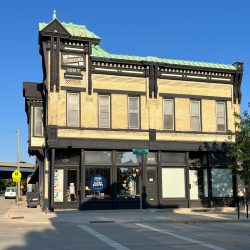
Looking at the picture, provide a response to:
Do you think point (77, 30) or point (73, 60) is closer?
point (73, 60)

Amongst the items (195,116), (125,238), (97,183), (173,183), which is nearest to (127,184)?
(97,183)

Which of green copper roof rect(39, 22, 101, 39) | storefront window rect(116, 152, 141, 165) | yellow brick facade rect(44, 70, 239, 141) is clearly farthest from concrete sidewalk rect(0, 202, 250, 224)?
green copper roof rect(39, 22, 101, 39)

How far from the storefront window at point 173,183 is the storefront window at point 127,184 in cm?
177

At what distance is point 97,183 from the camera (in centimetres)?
2586

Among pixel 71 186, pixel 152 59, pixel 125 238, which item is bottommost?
pixel 125 238

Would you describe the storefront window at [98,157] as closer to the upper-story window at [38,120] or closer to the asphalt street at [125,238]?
the upper-story window at [38,120]

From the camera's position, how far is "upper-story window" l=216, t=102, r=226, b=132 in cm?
2872

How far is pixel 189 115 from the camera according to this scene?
28.1 metres

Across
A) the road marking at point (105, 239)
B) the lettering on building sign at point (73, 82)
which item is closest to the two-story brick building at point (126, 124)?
the lettering on building sign at point (73, 82)

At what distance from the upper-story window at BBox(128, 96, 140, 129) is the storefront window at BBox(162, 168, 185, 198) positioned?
323 centimetres

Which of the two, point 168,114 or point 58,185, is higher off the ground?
point 168,114

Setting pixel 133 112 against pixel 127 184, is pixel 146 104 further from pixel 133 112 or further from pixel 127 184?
pixel 127 184

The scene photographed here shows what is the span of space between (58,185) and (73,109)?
440 cm

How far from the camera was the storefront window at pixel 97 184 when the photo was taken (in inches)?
1015
